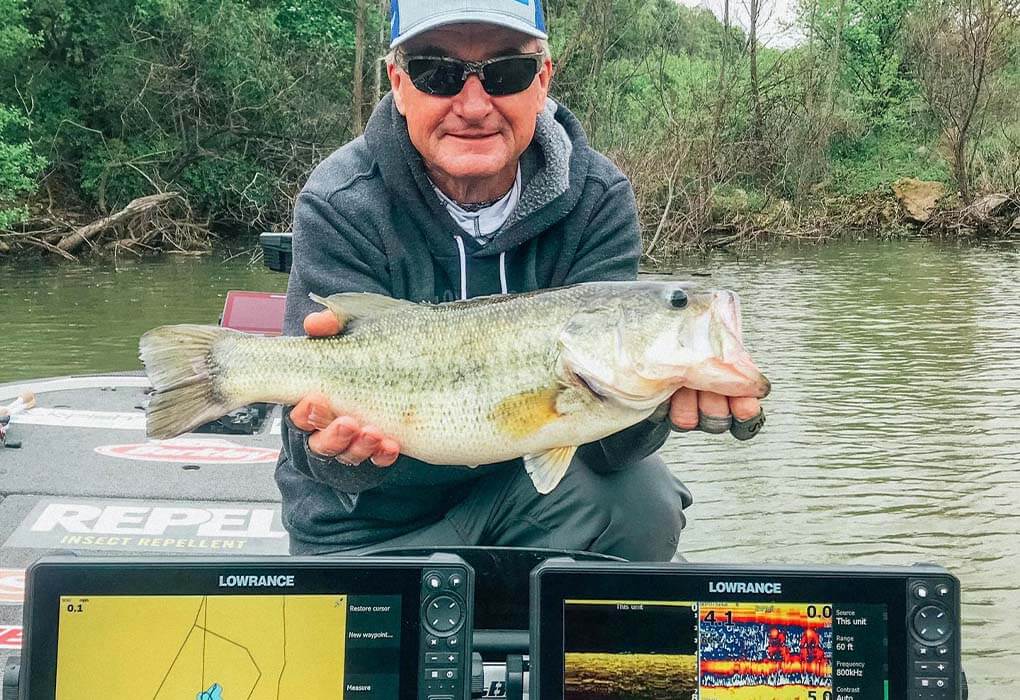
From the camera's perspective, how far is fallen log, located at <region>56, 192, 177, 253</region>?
2041cm

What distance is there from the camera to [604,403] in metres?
2.09

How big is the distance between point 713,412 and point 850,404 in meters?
7.79

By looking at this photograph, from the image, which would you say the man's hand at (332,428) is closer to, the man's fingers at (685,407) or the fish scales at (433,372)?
the fish scales at (433,372)

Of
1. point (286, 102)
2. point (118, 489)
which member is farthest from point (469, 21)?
point (286, 102)

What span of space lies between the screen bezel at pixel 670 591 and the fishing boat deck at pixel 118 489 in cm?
196

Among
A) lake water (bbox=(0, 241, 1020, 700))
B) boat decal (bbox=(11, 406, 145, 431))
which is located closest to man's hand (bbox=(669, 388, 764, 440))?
lake water (bbox=(0, 241, 1020, 700))

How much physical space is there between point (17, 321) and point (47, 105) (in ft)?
32.1

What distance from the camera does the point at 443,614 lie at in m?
1.70

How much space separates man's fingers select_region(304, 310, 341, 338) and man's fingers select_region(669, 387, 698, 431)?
0.66 m

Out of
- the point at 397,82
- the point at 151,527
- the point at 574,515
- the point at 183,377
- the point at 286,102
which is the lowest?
the point at 151,527

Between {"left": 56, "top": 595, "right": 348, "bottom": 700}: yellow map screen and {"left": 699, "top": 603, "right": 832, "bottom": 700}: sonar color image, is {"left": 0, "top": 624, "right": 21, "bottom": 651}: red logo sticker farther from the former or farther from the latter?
{"left": 699, "top": 603, "right": 832, "bottom": 700}: sonar color image

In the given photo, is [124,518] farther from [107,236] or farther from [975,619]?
[107,236]

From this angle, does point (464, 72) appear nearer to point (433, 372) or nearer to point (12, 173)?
point (433, 372)

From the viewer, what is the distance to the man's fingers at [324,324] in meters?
2.25
